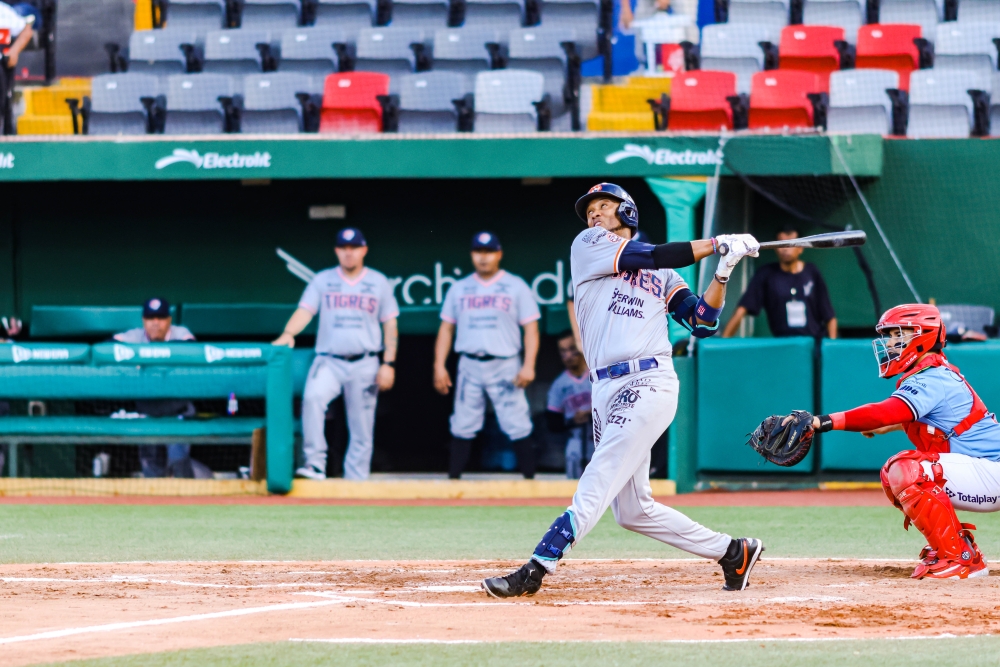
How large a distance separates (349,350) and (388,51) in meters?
3.80

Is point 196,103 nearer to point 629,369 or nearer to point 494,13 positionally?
point 494,13

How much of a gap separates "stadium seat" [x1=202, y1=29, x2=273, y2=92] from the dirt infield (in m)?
7.40

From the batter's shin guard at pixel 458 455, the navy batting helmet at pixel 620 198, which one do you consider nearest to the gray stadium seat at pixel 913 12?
the batter's shin guard at pixel 458 455

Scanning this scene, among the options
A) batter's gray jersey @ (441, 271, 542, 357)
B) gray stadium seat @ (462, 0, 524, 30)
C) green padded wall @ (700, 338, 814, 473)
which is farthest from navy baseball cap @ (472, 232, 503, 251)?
gray stadium seat @ (462, 0, 524, 30)

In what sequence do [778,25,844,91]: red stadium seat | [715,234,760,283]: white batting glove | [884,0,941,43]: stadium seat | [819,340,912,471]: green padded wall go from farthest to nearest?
[884,0,941,43]: stadium seat → [778,25,844,91]: red stadium seat → [819,340,912,471]: green padded wall → [715,234,760,283]: white batting glove

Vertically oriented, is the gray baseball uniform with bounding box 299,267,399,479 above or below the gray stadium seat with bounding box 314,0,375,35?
below

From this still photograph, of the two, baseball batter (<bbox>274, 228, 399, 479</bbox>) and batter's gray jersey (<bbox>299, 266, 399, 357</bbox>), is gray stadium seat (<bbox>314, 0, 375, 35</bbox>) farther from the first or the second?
batter's gray jersey (<bbox>299, 266, 399, 357</bbox>)

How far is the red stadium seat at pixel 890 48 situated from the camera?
1230 centimetres

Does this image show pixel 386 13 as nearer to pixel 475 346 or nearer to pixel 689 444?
pixel 475 346

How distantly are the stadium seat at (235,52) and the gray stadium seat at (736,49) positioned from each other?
411 cm

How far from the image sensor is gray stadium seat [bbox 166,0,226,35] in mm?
13516

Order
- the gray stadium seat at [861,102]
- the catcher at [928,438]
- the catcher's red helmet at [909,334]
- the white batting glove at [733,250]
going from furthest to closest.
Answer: the gray stadium seat at [861,102]
the catcher's red helmet at [909,334]
the catcher at [928,438]
the white batting glove at [733,250]

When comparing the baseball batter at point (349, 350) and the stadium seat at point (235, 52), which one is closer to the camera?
the baseball batter at point (349, 350)

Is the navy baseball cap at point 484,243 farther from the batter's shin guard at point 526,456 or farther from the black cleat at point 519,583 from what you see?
the black cleat at point 519,583
